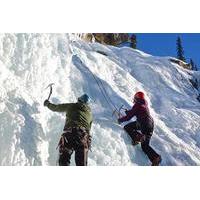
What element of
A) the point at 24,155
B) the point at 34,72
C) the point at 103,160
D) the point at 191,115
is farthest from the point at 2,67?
the point at 191,115

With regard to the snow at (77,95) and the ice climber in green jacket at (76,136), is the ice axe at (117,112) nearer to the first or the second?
the snow at (77,95)

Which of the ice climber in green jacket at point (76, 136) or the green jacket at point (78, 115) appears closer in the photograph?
the ice climber in green jacket at point (76, 136)

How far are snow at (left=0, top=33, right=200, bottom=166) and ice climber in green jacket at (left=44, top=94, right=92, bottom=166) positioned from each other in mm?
353

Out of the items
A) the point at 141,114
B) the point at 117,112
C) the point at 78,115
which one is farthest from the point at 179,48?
the point at 78,115

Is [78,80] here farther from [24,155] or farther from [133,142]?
[24,155]

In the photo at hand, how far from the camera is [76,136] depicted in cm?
890

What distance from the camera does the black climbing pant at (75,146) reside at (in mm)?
8867

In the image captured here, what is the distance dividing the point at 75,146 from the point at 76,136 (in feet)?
0.51

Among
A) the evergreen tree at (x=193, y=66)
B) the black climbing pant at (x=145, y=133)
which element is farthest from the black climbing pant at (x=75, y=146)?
the evergreen tree at (x=193, y=66)
